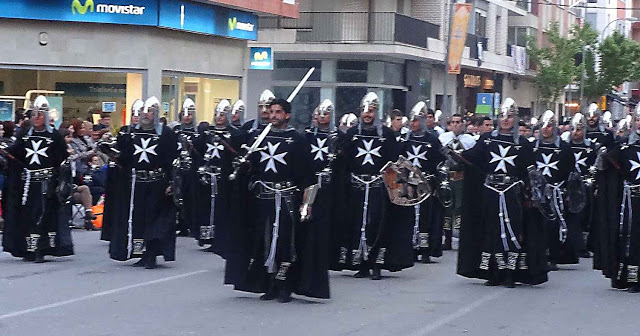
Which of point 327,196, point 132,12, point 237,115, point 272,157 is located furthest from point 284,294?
point 132,12

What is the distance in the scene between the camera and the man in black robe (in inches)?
551

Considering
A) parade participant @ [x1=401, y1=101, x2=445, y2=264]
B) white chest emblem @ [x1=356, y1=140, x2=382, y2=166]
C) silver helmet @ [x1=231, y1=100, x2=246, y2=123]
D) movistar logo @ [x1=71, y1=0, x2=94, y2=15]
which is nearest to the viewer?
white chest emblem @ [x1=356, y1=140, x2=382, y2=166]

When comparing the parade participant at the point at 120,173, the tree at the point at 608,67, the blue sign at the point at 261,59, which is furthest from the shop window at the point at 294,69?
the parade participant at the point at 120,173

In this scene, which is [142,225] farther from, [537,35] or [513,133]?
[537,35]

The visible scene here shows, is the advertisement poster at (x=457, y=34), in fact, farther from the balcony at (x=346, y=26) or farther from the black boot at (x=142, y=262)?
the black boot at (x=142, y=262)

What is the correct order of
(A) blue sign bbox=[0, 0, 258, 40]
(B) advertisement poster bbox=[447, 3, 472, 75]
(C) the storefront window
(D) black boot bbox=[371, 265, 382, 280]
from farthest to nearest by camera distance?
(B) advertisement poster bbox=[447, 3, 472, 75], (C) the storefront window, (A) blue sign bbox=[0, 0, 258, 40], (D) black boot bbox=[371, 265, 382, 280]

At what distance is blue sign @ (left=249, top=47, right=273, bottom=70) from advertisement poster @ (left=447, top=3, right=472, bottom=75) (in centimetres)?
491

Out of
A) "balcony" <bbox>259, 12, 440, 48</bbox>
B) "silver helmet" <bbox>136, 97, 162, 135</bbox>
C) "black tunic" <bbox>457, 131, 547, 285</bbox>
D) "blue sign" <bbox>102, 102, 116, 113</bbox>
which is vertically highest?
"balcony" <bbox>259, 12, 440, 48</bbox>

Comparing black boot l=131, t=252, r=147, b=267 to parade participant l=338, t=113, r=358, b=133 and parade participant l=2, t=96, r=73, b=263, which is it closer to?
parade participant l=2, t=96, r=73, b=263

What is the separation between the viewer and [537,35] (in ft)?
209

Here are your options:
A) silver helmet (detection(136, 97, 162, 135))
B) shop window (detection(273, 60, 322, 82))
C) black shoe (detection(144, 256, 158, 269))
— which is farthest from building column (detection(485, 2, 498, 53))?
black shoe (detection(144, 256, 158, 269))

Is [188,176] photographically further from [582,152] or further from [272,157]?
[272,157]

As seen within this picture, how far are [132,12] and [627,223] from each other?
16552mm

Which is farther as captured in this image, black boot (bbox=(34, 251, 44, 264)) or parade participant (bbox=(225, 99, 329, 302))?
black boot (bbox=(34, 251, 44, 264))
